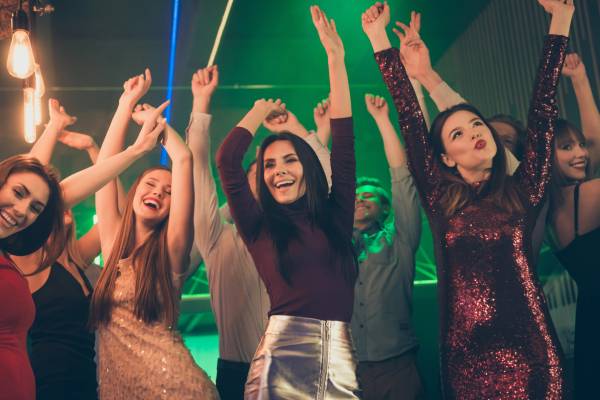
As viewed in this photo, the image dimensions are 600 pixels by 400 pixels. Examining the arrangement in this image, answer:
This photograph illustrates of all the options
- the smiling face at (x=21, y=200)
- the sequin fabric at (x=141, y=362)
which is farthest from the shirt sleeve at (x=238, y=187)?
the smiling face at (x=21, y=200)

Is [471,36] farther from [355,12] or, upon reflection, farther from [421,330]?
[421,330]

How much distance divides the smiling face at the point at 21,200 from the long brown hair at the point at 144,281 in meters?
0.30

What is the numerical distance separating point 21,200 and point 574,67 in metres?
2.35

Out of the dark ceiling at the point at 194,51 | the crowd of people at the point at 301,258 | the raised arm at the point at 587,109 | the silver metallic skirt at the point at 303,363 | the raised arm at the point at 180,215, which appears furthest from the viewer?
the dark ceiling at the point at 194,51

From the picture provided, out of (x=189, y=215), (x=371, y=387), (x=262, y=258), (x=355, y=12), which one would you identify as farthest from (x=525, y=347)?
(x=355, y=12)

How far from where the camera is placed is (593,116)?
273 centimetres

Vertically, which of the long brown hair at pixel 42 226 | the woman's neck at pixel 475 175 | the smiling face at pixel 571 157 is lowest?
the long brown hair at pixel 42 226

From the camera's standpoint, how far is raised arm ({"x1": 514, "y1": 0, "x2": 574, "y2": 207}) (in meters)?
2.20

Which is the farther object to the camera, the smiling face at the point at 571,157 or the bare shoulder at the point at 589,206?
the smiling face at the point at 571,157

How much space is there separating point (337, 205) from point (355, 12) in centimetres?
234

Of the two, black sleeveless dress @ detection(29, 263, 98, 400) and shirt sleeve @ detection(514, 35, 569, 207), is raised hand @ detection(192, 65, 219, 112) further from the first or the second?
shirt sleeve @ detection(514, 35, 569, 207)

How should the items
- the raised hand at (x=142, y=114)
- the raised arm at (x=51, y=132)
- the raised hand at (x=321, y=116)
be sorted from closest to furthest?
the raised hand at (x=142, y=114) → the raised arm at (x=51, y=132) → the raised hand at (x=321, y=116)

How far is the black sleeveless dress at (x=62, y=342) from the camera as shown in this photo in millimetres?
2059

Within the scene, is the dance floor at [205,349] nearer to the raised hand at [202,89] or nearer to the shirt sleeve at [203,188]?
the shirt sleeve at [203,188]
